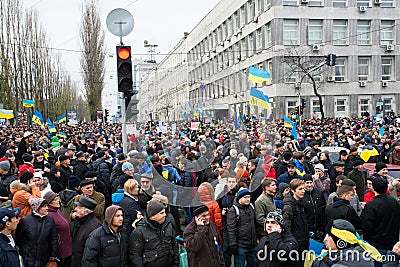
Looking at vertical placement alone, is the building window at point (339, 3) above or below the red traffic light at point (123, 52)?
above

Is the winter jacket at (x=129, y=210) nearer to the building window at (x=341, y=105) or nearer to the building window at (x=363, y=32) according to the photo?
the building window at (x=341, y=105)

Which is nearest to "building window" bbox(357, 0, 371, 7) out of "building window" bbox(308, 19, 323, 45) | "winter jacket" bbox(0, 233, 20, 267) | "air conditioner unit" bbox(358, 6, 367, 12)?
"air conditioner unit" bbox(358, 6, 367, 12)

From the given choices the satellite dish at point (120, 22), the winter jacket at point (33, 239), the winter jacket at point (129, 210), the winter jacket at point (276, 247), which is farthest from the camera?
the satellite dish at point (120, 22)

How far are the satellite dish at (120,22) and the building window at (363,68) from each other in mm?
33403

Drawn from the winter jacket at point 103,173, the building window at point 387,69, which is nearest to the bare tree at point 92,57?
the building window at point 387,69

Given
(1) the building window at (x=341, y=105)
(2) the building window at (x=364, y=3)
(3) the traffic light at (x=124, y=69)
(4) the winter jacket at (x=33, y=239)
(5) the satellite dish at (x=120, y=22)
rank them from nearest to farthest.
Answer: (4) the winter jacket at (x=33, y=239) → (5) the satellite dish at (x=120, y=22) → (3) the traffic light at (x=124, y=69) → (1) the building window at (x=341, y=105) → (2) the building window at (x=364, y=3)

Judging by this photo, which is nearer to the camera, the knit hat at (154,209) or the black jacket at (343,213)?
the knit hat at (154,209)

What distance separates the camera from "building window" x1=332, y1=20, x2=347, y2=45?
37.5m

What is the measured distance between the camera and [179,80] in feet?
22.7

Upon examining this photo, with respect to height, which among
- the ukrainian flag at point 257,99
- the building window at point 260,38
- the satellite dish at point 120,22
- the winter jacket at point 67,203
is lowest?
the winter jacket at point 67,203

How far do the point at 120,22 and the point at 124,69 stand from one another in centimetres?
91

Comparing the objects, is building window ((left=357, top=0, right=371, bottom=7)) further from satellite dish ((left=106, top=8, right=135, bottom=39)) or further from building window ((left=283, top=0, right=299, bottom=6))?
satellite dish ((left=106, top=8, right=135, bottom=39))

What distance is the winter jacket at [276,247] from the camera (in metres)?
4.38

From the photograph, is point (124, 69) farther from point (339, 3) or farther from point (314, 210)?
point (339, 3)
